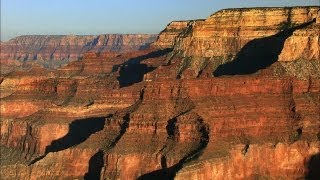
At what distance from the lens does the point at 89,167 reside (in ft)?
321

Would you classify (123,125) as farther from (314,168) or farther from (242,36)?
(242,36)

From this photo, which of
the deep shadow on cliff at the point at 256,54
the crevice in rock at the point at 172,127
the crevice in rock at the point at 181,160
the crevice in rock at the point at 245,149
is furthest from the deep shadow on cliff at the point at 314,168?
the deep shadow on cliff at the point at 256,54

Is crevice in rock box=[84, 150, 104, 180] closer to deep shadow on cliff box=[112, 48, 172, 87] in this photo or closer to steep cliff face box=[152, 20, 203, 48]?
deep shadow on cliff box=[112, 48, 172, 87]

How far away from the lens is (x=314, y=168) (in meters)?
92.2

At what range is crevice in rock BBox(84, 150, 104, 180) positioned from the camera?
3725 inches

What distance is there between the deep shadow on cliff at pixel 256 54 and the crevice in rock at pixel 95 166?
125 feet

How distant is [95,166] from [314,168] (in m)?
26.5

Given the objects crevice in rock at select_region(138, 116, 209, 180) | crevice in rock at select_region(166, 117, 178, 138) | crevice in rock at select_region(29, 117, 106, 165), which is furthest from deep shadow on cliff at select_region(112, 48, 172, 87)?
crevice in rock at select_region(138, 116, 209, 180)

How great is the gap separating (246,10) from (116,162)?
6057 centimetres

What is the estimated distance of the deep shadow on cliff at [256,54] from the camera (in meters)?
127

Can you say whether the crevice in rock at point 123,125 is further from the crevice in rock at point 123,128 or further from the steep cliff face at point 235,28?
the steep cliff face at point 235,28

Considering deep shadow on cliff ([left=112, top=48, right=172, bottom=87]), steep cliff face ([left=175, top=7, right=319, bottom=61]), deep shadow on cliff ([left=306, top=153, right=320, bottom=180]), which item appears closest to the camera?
deep shadow on cliff ([left=306, top=153, right=320, bottom=180])

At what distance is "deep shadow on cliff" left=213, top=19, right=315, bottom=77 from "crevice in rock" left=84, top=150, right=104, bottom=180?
38082 mm

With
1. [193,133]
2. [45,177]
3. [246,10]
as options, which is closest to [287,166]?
[193,133]
